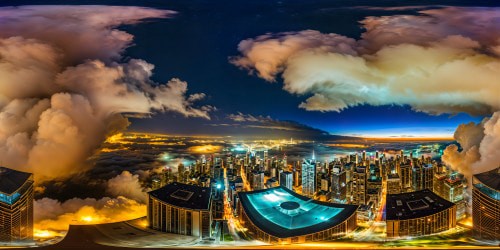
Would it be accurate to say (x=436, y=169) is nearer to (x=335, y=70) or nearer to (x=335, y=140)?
(x=335, y=140)

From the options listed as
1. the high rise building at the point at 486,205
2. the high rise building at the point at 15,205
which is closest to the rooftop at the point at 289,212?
the high rise building at the point at 486,205

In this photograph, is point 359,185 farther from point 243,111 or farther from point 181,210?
point 181,210

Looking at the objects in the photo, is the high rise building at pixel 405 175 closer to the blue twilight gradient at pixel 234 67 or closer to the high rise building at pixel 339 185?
the blue twilight gradient at pixel 234 67

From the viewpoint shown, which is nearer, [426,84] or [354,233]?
[354,233]

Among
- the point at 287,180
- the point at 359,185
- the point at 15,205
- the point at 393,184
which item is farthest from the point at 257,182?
the point at 15,205

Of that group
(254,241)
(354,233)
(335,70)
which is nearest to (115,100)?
(254,241)

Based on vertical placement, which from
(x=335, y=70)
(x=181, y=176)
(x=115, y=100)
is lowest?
(x=181, y=176)
